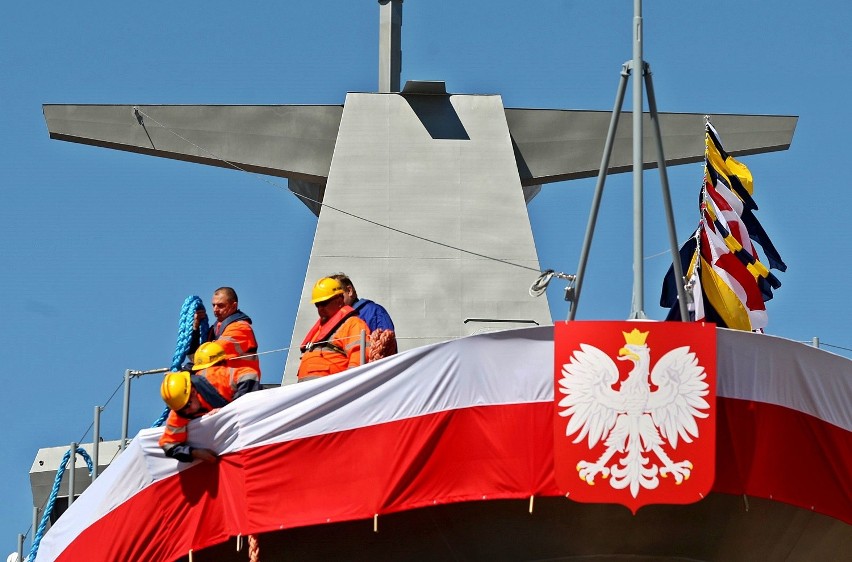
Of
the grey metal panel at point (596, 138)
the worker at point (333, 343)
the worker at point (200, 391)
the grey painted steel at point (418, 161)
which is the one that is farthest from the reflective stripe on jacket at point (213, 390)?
the grey metal panel at point (596, 138)

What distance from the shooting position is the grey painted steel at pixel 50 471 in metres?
26.0

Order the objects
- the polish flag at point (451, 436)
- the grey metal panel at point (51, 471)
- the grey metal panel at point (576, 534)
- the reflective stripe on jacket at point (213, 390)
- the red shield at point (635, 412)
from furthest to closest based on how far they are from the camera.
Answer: the grey metal panel at point (51, 471)
the reflective stripe on jacket at point (213, 390)
the grey metal panel at point (576, 534)
the polish flag at point (451, 436)
the red shield at point (635, 412)

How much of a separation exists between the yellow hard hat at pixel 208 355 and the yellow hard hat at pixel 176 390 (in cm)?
49

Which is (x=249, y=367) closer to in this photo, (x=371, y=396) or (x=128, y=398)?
(x=371, y=396)

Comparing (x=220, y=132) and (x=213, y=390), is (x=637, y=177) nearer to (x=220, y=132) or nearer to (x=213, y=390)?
(x=213, y=390)

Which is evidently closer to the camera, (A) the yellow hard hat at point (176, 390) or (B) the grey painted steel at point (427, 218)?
(A) the yellow hard hat at point (176, 390)

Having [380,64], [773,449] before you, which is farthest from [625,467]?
[380,64]

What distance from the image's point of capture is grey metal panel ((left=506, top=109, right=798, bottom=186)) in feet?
75.8

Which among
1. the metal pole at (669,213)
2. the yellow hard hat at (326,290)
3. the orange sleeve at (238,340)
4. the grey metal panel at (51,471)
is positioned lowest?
the grey metal panel at (51,471)

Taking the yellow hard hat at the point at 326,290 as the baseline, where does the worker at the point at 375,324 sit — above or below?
below

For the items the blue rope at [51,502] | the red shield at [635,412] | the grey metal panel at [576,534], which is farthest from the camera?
the blue rope at [51,502]

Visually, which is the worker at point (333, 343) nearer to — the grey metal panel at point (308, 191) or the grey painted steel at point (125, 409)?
the grey painted steel at point (125, 409)

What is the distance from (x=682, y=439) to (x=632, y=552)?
5.46 ft

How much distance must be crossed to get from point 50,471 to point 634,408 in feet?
45.0
